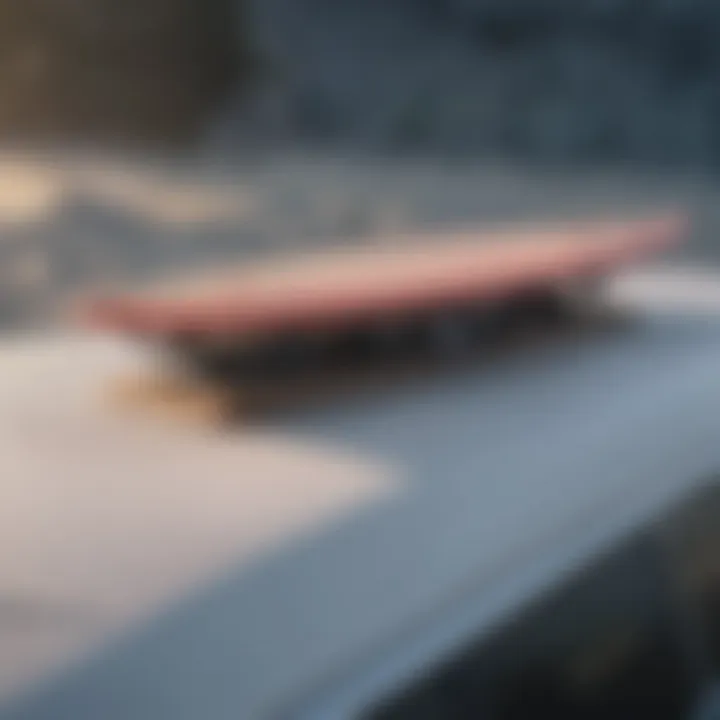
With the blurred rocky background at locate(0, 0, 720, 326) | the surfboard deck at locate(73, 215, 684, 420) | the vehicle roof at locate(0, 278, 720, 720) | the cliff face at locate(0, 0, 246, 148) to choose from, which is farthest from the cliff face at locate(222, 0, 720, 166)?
the vehicle roof at locate(0, 278, 720, 720)

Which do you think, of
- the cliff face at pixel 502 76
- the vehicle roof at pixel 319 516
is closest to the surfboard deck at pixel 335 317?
the vehicle roof at pixel 319 516

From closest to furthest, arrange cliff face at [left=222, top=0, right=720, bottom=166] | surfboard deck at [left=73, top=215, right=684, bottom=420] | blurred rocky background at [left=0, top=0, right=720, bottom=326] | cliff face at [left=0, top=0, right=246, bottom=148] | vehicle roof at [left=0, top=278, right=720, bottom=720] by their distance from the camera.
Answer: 1. vehicle roof at [left=0, top=278, right=720, bottom=720]
2. surfboard deck at [left=73, top=215, right=684, bottom=420]
3. blurred rocky background at [left=0, top=0, right=720, bottom=326]
4. cliff face at [left=0, top=0, right=246, bottom=148]
5. cliff face at [left=222, top=0, right=720, bottom=166]

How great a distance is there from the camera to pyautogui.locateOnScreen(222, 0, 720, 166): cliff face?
672 centimetres

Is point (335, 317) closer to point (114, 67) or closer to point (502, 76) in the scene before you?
point (114, 67)

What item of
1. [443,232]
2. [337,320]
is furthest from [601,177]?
[337,320]

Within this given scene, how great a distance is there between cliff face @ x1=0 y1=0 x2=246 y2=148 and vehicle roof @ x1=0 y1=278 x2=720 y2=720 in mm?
4383

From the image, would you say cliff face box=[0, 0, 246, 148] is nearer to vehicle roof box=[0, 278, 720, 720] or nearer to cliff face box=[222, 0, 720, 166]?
cliff face box=[222, 0, 720, 166]

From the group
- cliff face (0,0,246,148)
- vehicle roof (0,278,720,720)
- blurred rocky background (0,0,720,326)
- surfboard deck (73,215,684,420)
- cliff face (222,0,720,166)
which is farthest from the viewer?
cliff face (222,0,720,166)

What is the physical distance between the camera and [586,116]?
22.2ft

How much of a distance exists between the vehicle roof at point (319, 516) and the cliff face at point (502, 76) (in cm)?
480

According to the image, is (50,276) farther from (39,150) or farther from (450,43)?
(450,43)

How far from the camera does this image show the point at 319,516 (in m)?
1.41

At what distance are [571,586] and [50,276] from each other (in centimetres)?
208

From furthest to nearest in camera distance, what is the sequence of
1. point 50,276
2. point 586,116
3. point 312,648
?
point 586,116
point 50,276
point 312,648
